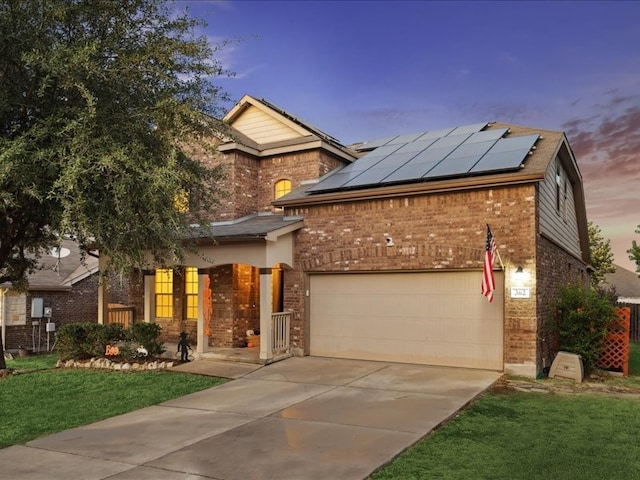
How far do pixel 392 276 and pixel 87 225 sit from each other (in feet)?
22.7

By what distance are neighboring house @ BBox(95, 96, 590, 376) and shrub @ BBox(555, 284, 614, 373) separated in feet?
1.69

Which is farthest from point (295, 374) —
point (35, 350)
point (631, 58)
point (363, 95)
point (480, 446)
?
point (363, 95)

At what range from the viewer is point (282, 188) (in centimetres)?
1642

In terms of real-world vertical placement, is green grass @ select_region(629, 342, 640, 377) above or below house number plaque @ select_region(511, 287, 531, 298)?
below

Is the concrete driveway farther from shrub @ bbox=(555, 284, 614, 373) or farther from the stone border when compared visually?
the stone border

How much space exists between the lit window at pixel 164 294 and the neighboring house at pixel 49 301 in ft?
8.01

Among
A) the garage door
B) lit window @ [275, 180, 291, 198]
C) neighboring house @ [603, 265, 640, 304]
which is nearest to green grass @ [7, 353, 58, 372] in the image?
the garage door

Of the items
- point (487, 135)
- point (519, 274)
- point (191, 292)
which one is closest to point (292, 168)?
point (191, 292)

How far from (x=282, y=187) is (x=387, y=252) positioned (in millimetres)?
5045

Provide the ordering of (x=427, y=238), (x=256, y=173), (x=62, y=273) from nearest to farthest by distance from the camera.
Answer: (x=427, y=238)
(x=256, y=173)
(x=62, y=273)

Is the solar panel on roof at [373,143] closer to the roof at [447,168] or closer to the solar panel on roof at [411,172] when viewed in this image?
the roof at [447,168]

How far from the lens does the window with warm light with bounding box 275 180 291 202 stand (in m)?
16.3

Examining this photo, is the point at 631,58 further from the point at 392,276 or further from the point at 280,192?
the point at 280,192

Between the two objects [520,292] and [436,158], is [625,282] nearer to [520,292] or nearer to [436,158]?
[436,158]
